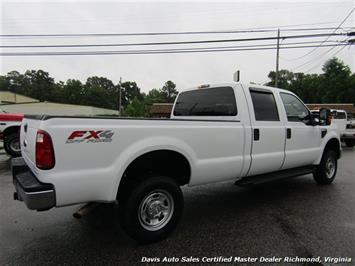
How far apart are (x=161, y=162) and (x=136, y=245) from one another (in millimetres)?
1018

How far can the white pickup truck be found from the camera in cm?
226

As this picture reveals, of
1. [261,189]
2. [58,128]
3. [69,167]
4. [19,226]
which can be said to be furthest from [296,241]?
[19,226]

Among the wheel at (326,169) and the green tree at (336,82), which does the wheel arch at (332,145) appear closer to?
the wheel at (326,169)

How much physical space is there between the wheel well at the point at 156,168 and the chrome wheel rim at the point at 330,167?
3821 mm

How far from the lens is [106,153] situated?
8.01ft

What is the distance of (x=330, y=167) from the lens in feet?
18.0

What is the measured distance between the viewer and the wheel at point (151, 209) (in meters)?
2.68

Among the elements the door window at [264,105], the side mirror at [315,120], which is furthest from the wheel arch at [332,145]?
the door window at [264,105]

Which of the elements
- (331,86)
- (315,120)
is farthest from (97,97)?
(315,120)

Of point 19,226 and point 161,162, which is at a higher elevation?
point 161,162

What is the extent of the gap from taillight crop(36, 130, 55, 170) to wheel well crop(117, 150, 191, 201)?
0.83 meters

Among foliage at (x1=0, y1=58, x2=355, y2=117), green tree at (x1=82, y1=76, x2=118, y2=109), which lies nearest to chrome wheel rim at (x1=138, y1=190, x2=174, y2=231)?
foliage at (x1=0, y1=58, x2=355, y2=117)

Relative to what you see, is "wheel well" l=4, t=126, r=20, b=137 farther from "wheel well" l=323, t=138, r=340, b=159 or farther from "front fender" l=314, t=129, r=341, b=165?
"wheel well" l=323, t=138, r=340, b=159

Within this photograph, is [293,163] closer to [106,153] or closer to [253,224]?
[253,224]
